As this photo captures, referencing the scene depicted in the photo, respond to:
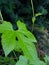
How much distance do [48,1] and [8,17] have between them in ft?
2.53

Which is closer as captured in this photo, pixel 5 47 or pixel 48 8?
pixel 5 47

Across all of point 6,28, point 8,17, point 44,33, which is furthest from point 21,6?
point 6,28

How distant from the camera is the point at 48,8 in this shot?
3.16 metres

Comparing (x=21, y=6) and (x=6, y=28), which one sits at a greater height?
(x=6, y=28)

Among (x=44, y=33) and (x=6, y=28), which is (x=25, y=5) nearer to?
(x=44, y=33)

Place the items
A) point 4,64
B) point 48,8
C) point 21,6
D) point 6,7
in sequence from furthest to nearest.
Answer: point 48,8
point 21,6
point 6,7
point 4,64

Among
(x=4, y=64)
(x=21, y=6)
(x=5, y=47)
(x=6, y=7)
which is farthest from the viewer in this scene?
(x=21, y=6)

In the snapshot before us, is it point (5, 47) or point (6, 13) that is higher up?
point (5, 47)

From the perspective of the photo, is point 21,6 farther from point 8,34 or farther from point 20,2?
point 8,34

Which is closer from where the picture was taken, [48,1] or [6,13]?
[6,13]

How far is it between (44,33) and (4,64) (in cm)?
180

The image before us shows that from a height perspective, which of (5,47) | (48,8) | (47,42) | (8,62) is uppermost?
(5,47)

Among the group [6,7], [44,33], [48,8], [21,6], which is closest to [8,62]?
[6,7]

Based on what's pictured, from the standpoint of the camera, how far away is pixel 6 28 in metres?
0.72
